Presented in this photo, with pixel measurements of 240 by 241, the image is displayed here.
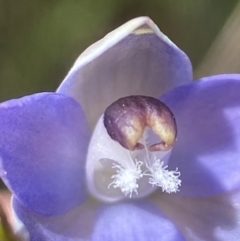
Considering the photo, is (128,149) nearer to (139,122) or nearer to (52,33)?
(139,122)

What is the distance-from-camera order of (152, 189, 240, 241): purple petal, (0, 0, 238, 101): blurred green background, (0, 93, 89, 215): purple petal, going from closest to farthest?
(0, 93, 89, 215): purple petal → (152, 189, 240, 241): purple petal → (0, 0, 238, 101): blurred green background

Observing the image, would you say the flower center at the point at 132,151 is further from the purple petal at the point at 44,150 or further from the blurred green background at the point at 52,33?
the blurred green background at the point at 52,33

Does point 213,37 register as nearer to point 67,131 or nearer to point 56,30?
point 56,30

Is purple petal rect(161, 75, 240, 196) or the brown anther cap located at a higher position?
the brown anther cap

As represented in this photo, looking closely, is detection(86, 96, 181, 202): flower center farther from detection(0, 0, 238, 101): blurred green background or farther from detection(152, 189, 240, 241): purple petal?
detection(0, 0, 238, 101): blurred green background

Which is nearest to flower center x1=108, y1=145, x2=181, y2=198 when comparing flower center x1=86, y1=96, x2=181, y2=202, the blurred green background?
flower center x1=86, y1=96, x2=181, y2=202

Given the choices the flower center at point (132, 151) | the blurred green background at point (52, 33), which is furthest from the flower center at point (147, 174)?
the blurred green background at point (52, 33)

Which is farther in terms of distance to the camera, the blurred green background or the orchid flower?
the blurred green background
